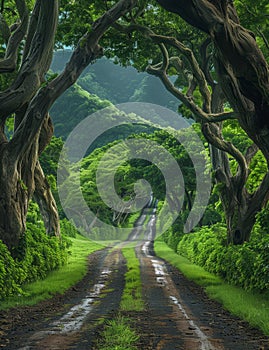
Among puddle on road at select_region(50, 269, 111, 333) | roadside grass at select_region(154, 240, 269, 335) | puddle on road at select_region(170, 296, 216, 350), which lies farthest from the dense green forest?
puddle on road at select_region(170, 296, 216, 350)

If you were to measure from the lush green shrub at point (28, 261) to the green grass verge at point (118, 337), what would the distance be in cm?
515

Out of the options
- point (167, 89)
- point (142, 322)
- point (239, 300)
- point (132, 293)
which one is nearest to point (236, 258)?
point (132, 293)

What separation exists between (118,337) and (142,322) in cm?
233

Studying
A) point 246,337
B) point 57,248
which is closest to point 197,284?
point 57,248

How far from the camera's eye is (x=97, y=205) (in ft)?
221

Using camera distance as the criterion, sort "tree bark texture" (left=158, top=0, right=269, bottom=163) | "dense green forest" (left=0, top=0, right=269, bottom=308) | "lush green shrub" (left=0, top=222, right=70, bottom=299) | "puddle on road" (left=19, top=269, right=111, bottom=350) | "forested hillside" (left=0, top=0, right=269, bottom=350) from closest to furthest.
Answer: "puddle on road" (left=19, top=269, right=111, bottom=350), "forested hillside" (left=0, top=0, right=269, bottom=350), "tree bark texture" (left=158, top=0, right=269, bottom=163), "dense green forest" (left=0, top=0, right=269, bottom=308), "lush green shrub" (left=0, top=222, right=70, bottom=299)

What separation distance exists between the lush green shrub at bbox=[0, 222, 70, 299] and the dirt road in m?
1.35

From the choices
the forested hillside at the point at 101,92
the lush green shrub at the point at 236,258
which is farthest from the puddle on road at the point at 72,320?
the forested hillside at the point at 101,92

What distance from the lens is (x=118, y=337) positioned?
9.50m

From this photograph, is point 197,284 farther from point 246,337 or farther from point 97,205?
point 97,205

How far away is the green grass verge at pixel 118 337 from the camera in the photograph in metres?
8.73

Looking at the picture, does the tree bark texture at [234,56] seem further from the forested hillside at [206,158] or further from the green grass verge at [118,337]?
the green grass verge at [118,337]

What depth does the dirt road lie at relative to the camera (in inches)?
370

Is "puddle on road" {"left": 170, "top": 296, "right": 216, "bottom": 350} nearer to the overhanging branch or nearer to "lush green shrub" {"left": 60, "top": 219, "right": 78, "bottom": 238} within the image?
the overhanging branch
